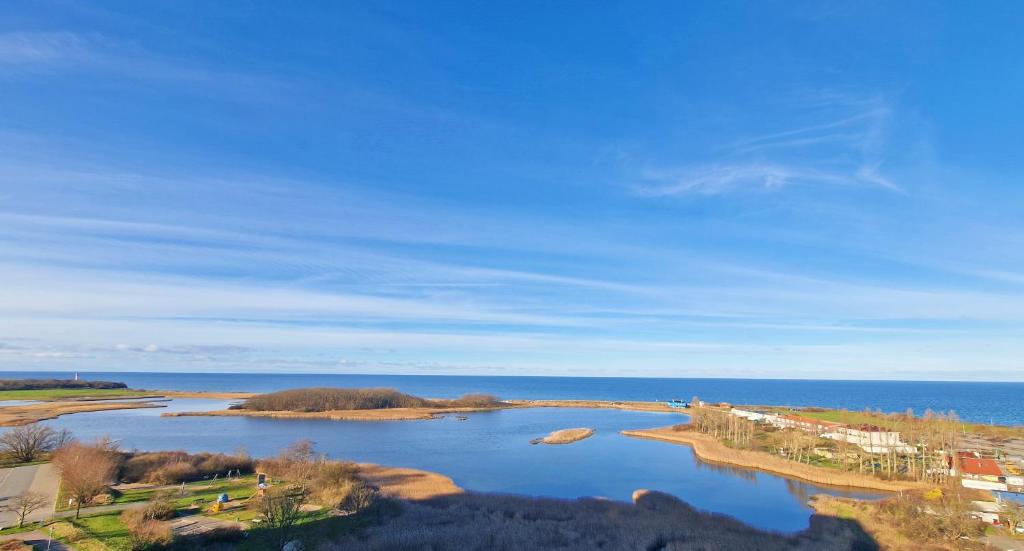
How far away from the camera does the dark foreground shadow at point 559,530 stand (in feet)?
89.5

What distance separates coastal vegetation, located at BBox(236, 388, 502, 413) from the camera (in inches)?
4702

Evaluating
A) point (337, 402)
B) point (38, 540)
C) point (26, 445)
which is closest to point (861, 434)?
point (38, 540)

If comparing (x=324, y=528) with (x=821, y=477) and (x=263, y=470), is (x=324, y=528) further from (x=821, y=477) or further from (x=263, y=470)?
(x=821, y=477)

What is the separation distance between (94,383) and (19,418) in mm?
104179

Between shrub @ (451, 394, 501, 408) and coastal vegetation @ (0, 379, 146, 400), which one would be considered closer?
shrub @ (451, 394, 501, 408)

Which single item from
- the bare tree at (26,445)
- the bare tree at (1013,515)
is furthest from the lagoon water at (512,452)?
the bare tree at (26,445)

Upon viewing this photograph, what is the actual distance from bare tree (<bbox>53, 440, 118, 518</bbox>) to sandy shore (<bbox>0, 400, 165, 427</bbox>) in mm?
58194

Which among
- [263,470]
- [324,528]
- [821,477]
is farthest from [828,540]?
[263,470]

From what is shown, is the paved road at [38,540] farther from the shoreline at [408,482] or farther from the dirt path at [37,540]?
the shoreline at [408,482]

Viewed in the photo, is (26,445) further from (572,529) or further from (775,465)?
(775,465)

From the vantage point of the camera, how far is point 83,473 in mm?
32969

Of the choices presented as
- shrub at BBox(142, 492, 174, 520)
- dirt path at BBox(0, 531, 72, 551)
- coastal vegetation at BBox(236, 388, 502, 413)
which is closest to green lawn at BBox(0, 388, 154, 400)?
coastal vegetation at BBox(236, 388, 502, 413)

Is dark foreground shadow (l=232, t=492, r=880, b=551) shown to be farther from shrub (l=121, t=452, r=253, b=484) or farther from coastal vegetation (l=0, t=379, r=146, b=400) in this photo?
coastal vegetation (l=0, t=379, r=146, b=400)

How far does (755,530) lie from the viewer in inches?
1307
